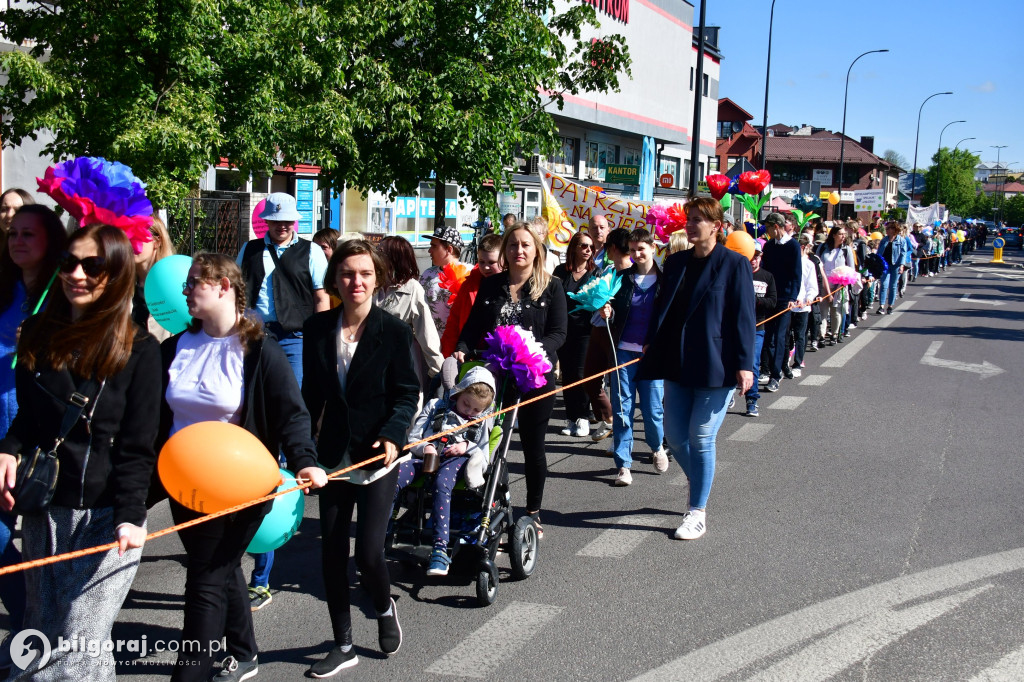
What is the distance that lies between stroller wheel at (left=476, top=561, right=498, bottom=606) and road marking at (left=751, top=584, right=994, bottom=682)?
1.32 metres

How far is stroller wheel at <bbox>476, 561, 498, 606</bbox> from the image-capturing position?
15.6 feet

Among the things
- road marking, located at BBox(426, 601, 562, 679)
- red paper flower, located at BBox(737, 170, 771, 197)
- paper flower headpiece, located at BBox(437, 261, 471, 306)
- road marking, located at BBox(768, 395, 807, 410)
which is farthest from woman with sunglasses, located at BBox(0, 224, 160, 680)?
red paper flower, located at BBox(737, 170, 771, 197)

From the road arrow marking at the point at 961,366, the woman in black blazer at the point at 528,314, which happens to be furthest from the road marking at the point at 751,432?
the road arrow marking at the point at 961,366

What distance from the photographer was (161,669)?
13.2ft

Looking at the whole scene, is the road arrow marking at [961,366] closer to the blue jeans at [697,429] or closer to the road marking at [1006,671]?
the blue jeans at [697,429]

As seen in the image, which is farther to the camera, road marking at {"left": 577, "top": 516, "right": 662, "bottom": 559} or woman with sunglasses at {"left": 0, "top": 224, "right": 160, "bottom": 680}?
road marking at {"left": 577, "top": 516, "right": 662, "bottom": 559}

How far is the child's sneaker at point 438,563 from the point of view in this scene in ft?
15.6

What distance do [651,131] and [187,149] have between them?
3904 cm

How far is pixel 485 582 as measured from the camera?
15.6 ft

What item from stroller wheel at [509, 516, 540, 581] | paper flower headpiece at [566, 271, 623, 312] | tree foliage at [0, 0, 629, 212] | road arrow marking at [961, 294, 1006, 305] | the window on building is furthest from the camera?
the window on building

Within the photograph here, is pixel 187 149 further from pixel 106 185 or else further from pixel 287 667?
pixel 287 667

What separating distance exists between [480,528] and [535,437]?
1.00m

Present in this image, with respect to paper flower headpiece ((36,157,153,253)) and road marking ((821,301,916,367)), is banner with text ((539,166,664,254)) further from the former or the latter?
paper flower headpiece ((36,157,153,253))

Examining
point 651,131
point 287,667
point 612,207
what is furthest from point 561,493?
point 651,131
